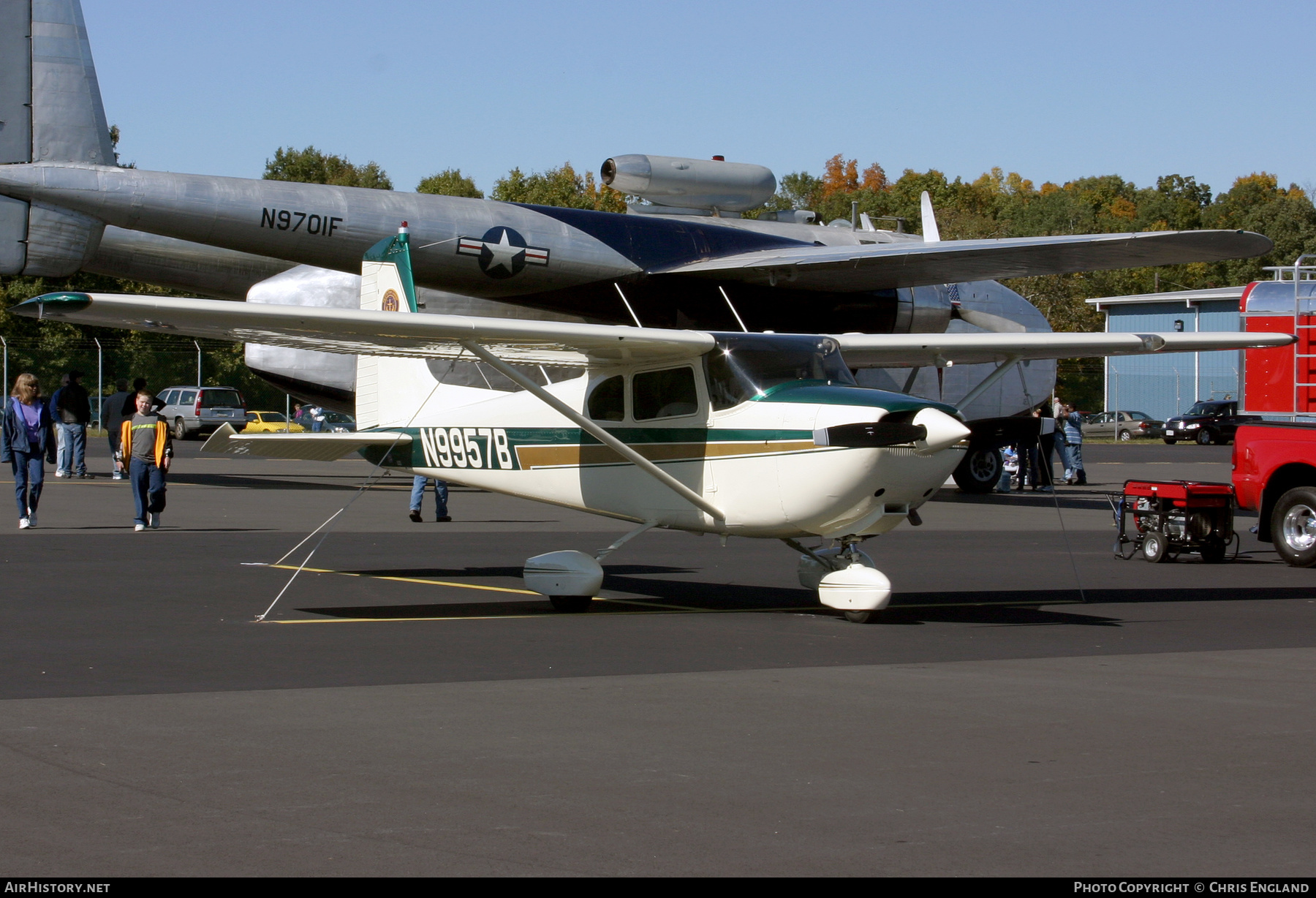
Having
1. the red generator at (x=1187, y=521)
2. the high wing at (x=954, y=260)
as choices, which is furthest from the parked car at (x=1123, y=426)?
the red generator at (x=1187, y=521)

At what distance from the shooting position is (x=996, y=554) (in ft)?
54.2

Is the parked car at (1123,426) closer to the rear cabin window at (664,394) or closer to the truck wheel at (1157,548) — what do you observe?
the truck wheel at (1157,548)

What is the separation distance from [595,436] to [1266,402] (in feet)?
31.9

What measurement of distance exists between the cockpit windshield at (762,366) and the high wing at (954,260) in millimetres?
10282

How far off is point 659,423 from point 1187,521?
765cm

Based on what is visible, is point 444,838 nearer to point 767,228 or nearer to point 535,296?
point 535,296

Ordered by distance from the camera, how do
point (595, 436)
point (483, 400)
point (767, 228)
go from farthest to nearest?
point (767, 228)
point (483, 400)
point (595, 436)

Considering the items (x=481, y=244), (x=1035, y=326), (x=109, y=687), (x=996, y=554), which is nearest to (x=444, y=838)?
(x=109, y=687)

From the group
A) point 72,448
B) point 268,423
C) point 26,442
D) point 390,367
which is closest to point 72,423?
point 72,448

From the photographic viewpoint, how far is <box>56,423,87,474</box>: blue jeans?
28188mm

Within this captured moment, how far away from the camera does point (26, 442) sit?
56.9 feet

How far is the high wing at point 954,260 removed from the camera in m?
20.4

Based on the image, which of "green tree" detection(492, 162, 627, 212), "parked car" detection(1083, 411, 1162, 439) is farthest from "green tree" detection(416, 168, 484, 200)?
"parked car" detection(1083, 411, 1162, 439)

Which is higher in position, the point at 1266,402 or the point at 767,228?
the point at 767,228
